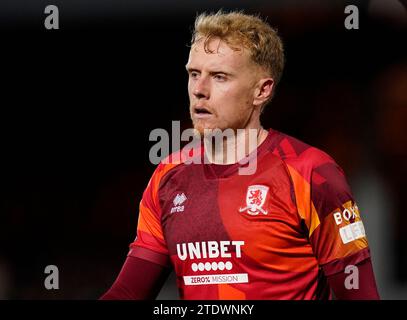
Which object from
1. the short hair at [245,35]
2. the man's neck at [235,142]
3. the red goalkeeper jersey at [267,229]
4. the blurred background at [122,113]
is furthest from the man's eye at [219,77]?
the blurred background at [122,113]

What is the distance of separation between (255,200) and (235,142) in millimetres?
330

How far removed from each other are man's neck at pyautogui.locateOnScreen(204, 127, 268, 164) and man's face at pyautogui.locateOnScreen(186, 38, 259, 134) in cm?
7

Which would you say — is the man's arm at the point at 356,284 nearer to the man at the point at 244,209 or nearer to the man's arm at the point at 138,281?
the man at the point at 244,209

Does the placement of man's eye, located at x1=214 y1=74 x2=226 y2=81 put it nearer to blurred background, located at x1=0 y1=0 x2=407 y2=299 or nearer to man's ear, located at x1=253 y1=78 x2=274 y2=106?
man's ear, located at x1=253 y1=78 x2=274 y2=106

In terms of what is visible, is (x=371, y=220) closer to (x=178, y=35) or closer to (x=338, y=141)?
(x=338, y=141)

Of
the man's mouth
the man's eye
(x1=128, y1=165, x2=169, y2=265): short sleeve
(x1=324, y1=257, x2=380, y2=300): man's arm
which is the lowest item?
(x1=324, y1=257, x2=380, y2=300): man's arm

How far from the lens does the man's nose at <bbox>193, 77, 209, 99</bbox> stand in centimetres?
353

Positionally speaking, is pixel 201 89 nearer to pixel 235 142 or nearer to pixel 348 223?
pixel 235 142

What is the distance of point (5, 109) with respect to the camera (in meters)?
7.52

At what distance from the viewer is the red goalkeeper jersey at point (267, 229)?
11.1 ft

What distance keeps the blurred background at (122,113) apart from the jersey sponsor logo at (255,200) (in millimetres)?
3356

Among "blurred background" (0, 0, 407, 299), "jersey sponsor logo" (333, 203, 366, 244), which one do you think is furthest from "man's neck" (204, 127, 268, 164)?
"blurred background" (0, 0, 407, 299)
